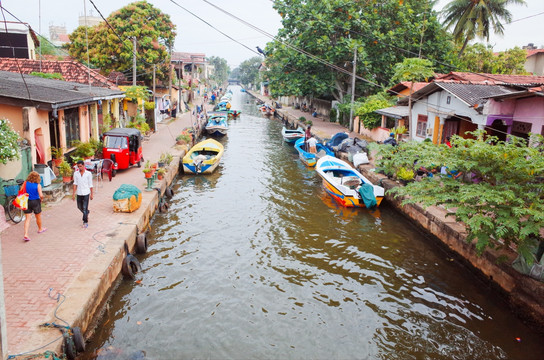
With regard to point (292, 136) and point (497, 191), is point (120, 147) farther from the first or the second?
point (292, 136)

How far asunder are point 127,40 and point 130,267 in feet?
87.7

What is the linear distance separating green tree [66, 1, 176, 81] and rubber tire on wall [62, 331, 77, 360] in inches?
1118

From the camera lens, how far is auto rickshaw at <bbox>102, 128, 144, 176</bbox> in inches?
634

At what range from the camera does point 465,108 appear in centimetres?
1638

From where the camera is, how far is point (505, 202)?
339 inches

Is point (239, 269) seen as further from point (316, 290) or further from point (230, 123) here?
point (230, 123)

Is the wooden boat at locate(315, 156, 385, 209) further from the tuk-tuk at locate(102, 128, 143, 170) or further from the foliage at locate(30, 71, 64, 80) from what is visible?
the foliage at locate(30, 71, 64, 80)

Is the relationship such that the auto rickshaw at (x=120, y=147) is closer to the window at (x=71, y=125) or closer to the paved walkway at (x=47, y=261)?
the window at (x=71, y=125)

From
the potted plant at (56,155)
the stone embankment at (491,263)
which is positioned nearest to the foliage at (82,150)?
the potted plant at (56,155)

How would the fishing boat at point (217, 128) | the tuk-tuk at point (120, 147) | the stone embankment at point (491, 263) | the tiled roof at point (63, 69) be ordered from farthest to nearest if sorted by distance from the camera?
1. the fishing boat at point (217, 128)
2. the tiled roof at point (63, 69)
3. the tuk-tuk at point (120, 147)
4. the stone embankment at point (491, 263)

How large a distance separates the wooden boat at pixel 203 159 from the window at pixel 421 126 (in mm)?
10788

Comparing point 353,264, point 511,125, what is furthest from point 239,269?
point 511,125

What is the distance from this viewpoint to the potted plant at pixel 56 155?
13922 millimetres

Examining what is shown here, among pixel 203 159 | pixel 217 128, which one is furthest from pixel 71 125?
pixel 217 128
